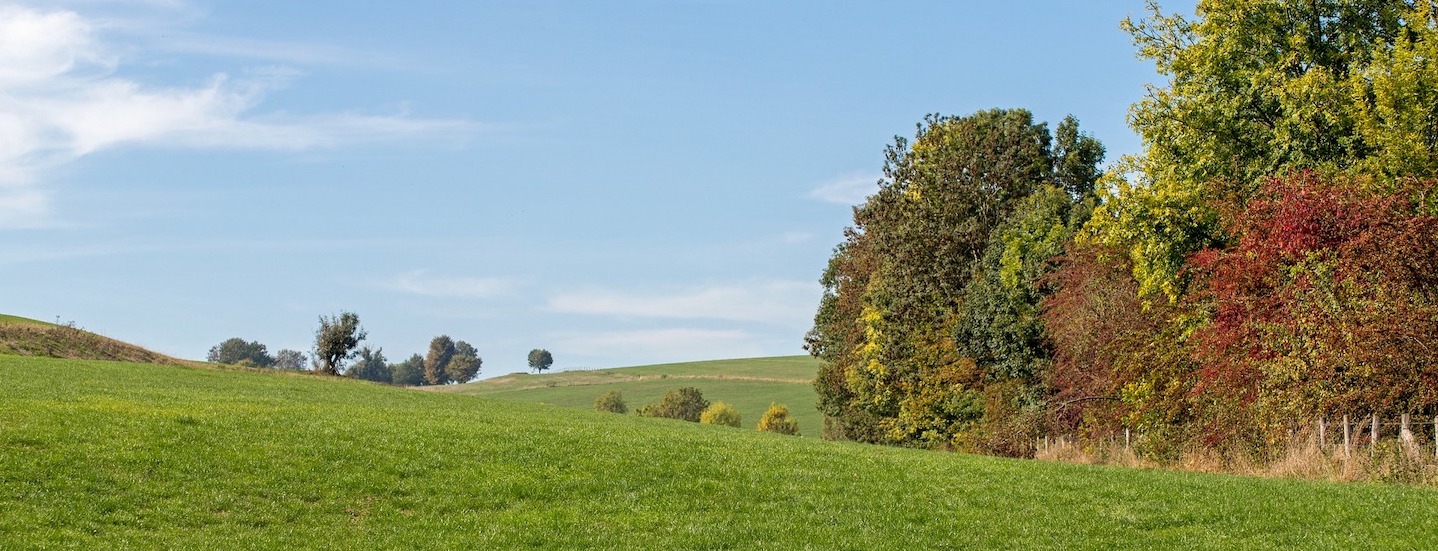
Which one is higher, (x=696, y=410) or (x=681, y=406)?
(x=681, y=406)

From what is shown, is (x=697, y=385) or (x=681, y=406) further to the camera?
(x=697, y=385)

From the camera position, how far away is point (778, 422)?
382 feet

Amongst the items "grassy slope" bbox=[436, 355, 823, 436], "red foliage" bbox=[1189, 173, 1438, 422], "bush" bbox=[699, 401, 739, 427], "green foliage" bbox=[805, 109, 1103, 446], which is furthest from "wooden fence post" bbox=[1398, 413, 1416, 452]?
"bush" bbox=[699, 401, 739, 427]

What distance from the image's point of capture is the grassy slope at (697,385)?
5320 inches

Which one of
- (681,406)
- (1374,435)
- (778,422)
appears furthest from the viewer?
(681,406)

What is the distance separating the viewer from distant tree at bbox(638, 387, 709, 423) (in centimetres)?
12962

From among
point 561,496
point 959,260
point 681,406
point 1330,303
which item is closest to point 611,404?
point 681,406

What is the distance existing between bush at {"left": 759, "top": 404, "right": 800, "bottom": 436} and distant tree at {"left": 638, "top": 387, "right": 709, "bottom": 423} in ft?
43.5

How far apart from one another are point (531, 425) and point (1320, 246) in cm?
2293

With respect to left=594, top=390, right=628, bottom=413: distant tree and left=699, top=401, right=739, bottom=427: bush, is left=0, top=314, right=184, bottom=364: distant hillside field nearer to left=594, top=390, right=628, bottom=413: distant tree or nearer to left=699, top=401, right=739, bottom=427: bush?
left=699, top=401, right=739, bottom=427: bush

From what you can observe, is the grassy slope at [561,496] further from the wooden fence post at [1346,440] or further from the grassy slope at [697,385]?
the grassy slope at [697,385]

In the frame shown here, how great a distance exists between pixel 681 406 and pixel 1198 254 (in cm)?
9282

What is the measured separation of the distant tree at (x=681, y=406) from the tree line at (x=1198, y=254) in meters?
62.9

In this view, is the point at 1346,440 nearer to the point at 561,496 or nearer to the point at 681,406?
the point at 561,496
